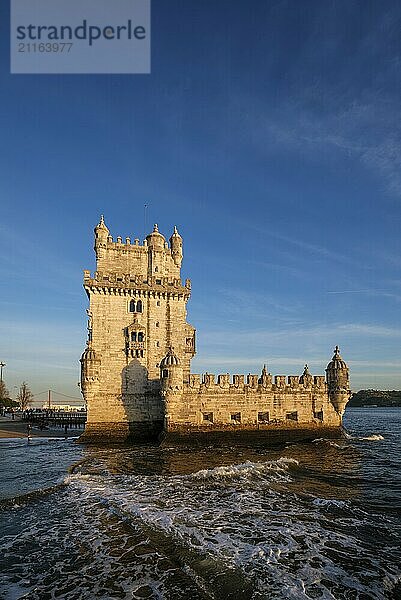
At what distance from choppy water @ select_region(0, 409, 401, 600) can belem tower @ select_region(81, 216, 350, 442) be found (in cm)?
934

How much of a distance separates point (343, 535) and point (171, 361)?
67.7 feet

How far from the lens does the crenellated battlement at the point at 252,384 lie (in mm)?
31688

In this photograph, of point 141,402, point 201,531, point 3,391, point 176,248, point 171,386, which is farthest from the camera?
point 3,391

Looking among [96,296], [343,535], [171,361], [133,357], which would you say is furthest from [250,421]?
[343,535]

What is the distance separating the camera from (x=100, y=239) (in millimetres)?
35188

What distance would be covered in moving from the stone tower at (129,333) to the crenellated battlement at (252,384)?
1.27 metres

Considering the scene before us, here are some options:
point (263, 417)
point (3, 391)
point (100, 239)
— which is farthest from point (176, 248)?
point (3, 391)

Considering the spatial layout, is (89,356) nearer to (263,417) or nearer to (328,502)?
(263,417)

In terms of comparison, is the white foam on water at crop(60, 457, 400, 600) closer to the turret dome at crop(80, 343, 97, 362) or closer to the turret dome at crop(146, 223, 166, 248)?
the turret dome at crop(80, 343, 97, 362)

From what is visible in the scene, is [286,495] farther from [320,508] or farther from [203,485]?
[203,485]

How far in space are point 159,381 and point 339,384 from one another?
54.3 feet

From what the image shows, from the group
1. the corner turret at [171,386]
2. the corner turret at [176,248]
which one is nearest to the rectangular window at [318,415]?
the corner turret at [171,386]

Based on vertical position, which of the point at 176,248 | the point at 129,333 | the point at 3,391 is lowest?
the point at 3,391

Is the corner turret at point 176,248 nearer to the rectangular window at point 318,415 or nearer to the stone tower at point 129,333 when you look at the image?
the stone tower at point 129,333
